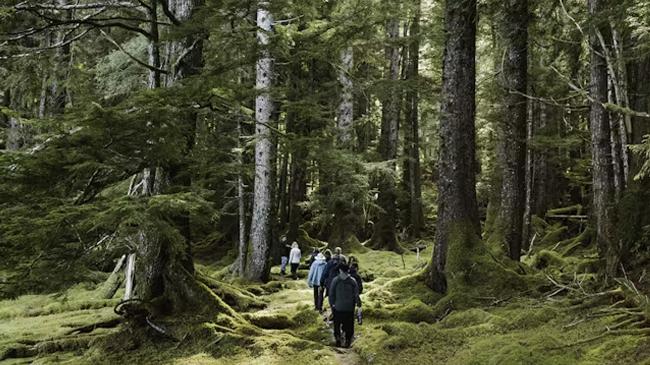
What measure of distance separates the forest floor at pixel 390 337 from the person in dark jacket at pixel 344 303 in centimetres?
22

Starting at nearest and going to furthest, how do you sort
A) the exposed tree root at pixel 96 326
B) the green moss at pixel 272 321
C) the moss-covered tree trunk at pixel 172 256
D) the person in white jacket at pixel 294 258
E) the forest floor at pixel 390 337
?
the forest floor at pixel 390 337
the moss-covered tree trunk at pixel 172 256
the exposed tree root at pixel 96 326
the green moss at pixel 272 321
the person in white jacket at pixel 294 258

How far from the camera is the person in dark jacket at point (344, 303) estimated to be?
8.80m

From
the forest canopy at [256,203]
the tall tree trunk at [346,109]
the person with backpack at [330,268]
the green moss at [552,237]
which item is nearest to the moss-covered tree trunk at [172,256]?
the forest canopy at [256,203]

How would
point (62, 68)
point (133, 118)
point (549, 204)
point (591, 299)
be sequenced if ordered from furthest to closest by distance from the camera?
1. point (549, 204)
2. point (62, 68)
3. point (591, 299)
4. point (133, 118)

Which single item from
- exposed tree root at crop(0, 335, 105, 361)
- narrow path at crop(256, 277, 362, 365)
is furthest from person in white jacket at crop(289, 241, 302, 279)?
exposed tree root at crop(0, 335, 105, 361)

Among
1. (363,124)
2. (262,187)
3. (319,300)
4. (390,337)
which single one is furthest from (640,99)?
(363,124)

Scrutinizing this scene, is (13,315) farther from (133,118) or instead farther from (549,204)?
(549,204)

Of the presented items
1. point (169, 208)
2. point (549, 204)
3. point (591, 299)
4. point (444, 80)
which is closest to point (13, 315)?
point (169, 208)

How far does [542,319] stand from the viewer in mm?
7484

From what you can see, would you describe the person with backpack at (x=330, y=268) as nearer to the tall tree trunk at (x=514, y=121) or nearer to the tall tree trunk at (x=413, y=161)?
the tall tree trunk at (x=514, y=121)

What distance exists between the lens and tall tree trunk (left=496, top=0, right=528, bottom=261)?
11.1 m

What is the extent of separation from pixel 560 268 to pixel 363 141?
15.6 metres

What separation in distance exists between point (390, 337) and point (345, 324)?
0.95 metres

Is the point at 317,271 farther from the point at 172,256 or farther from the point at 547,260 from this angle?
the point at 547,260
